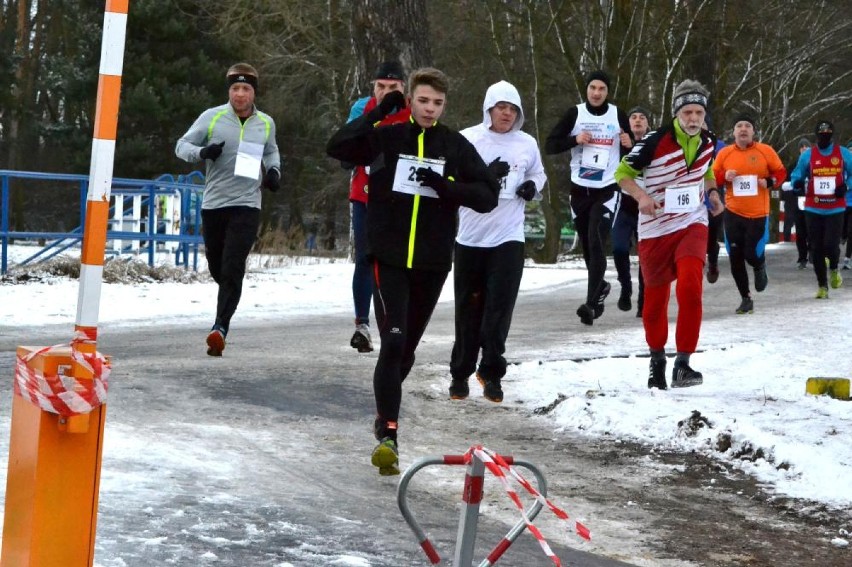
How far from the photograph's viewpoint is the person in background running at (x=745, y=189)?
14.1m

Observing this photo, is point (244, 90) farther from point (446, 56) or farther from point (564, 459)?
point (446, 56)

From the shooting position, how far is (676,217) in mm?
8906

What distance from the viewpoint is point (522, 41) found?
106 ft

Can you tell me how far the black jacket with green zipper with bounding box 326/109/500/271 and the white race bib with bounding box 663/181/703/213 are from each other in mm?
2403

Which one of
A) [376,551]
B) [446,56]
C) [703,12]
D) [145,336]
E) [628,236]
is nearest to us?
[376,551]

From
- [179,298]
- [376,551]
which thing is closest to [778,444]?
[376,551]

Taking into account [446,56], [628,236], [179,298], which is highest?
[446,56]

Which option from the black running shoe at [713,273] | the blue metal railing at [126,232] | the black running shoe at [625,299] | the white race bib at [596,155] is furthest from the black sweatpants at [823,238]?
the blue metal railing at [126,232]

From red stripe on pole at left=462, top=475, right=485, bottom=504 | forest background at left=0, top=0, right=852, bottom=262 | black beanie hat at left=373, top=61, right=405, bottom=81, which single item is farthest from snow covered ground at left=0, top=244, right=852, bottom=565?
forest background at left=0, top=0, right=852, bottom=262

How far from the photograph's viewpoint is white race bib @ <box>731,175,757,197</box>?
14.1 m

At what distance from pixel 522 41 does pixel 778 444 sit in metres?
25.8

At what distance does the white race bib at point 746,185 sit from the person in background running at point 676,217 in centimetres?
515

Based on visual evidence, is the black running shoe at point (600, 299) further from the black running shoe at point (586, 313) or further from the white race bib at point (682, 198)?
the white race bib at point (682, 198)

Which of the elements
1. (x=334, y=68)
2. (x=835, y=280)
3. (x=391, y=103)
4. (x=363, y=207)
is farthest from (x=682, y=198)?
(x=334, y=68)
